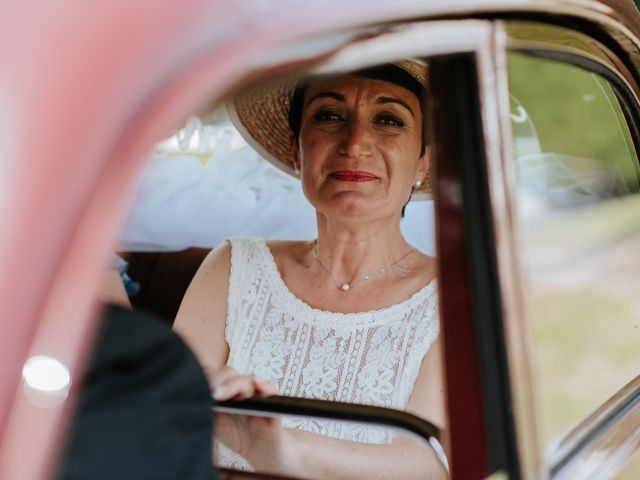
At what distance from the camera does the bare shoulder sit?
2469 millimetres

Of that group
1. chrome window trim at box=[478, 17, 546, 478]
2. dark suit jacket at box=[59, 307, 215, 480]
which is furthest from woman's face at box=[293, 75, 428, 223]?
dark suit jacket at box=[59, 307, 215, 480]

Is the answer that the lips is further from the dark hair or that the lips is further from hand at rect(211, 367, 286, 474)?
hand at rect(211, 367, 286, 474)

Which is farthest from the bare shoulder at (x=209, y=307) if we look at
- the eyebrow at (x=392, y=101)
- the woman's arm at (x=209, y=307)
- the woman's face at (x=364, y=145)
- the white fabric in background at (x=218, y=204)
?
the eyebrow at (x=392, y=101)

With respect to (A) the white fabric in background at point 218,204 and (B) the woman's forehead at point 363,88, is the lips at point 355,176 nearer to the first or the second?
(B) the woman's forehead at point 363,88

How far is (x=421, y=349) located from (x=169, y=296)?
954 mm

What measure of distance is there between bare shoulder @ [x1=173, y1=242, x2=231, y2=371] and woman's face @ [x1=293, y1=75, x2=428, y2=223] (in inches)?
18.5

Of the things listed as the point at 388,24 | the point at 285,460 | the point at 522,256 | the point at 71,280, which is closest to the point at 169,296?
the point at 285,460

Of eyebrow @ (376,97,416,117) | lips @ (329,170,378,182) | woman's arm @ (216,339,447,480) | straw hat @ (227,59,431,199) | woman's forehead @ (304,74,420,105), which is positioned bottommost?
woman's arm @ (216,339,447,480)

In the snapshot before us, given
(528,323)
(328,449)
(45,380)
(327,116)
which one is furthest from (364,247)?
(45,380)

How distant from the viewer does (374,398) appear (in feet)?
7.13

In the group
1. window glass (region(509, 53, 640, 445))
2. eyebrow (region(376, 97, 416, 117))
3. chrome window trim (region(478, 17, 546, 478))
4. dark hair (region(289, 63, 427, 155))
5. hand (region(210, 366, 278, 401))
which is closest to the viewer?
chrome window trim (region(478, 17, 546, 478))

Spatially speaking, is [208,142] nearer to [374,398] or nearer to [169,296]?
[169,296]

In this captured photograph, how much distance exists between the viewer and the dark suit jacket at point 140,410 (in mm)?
748

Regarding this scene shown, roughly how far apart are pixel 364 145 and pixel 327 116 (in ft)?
0.49
